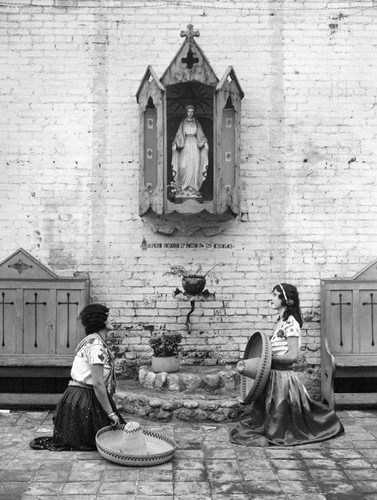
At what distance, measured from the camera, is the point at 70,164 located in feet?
23.6

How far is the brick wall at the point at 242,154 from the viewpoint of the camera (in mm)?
7172

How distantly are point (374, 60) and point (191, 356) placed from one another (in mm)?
4001

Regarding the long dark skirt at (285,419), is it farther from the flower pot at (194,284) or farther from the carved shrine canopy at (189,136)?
the carved shrine canopy at (189,136)

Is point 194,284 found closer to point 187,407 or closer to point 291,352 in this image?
point 187,407

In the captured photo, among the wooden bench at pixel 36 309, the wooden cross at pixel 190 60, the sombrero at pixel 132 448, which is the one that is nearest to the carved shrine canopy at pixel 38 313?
the wooden bench at pixel 36 309

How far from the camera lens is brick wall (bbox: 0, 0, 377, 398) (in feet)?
23.5

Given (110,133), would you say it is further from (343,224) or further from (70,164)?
(343,224)

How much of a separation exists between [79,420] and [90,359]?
513 mm

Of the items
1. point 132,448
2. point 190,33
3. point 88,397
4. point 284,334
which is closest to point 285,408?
point 284,334

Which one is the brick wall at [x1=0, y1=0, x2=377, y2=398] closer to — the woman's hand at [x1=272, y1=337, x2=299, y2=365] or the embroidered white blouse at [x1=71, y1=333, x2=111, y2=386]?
the woman's hand at [x1=272, y1=337, x2=299, y2=365]

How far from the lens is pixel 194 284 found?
22.1 ft

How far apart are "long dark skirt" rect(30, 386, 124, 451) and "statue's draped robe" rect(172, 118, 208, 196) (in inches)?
108

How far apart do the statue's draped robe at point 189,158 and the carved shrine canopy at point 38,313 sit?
1.60 metres

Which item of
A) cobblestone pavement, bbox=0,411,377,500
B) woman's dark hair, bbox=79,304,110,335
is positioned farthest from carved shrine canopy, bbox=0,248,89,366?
woman's dark hair, bbox=79,304,110,335
